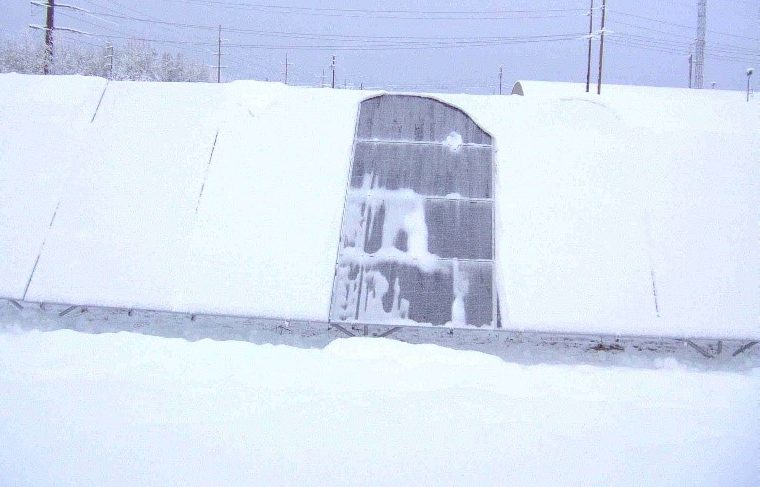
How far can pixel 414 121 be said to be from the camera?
6688mm

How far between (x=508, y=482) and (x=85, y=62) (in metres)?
49.1

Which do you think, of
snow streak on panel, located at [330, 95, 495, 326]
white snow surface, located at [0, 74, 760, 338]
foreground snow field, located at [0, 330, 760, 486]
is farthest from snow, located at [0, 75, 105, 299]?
snow streak on panel, located at [330, 95, 495, 326]

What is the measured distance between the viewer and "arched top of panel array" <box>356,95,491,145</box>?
655 cm

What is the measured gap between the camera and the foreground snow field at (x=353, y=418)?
316 centimetres

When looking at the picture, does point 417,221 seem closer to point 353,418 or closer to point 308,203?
point 308,203

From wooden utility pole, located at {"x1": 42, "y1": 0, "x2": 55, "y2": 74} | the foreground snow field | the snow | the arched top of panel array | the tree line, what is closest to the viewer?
the foreground snow field

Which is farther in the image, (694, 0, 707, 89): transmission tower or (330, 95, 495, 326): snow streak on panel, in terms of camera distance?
(694, 0, 707, 89): transmission tower

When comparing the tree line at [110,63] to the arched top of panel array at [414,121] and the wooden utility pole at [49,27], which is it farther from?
the arched top of panel array at [414,121]

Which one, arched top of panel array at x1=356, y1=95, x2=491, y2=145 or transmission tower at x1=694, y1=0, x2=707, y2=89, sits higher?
transmission tower at x1=694, y1=0, x2=707, y2=89

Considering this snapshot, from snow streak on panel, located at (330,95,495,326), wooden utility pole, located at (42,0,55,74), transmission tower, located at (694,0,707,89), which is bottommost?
snow streak on panel, located at (330,95,495,326)

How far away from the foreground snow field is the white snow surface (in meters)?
0.71

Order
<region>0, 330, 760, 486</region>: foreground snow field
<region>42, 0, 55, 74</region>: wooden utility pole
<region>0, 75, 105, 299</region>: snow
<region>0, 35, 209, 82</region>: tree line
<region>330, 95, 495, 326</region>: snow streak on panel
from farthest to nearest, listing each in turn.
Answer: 1. <region>0, 35, 209, 82</region>: tree line
2. <region>42, 0, 55, 74</region>: wooden utility pole
3. <region>0, 75, 105, 299</region>: snow
4. <region>330, 95, 495, 326</region>: snow streak on panel
5. <region>0, 330, 760, 486</region>: foreground snow field

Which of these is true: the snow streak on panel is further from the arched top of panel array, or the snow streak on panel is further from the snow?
the snow

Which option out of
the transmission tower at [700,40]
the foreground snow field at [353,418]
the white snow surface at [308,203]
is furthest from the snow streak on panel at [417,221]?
the transmission tower at [700,40]
